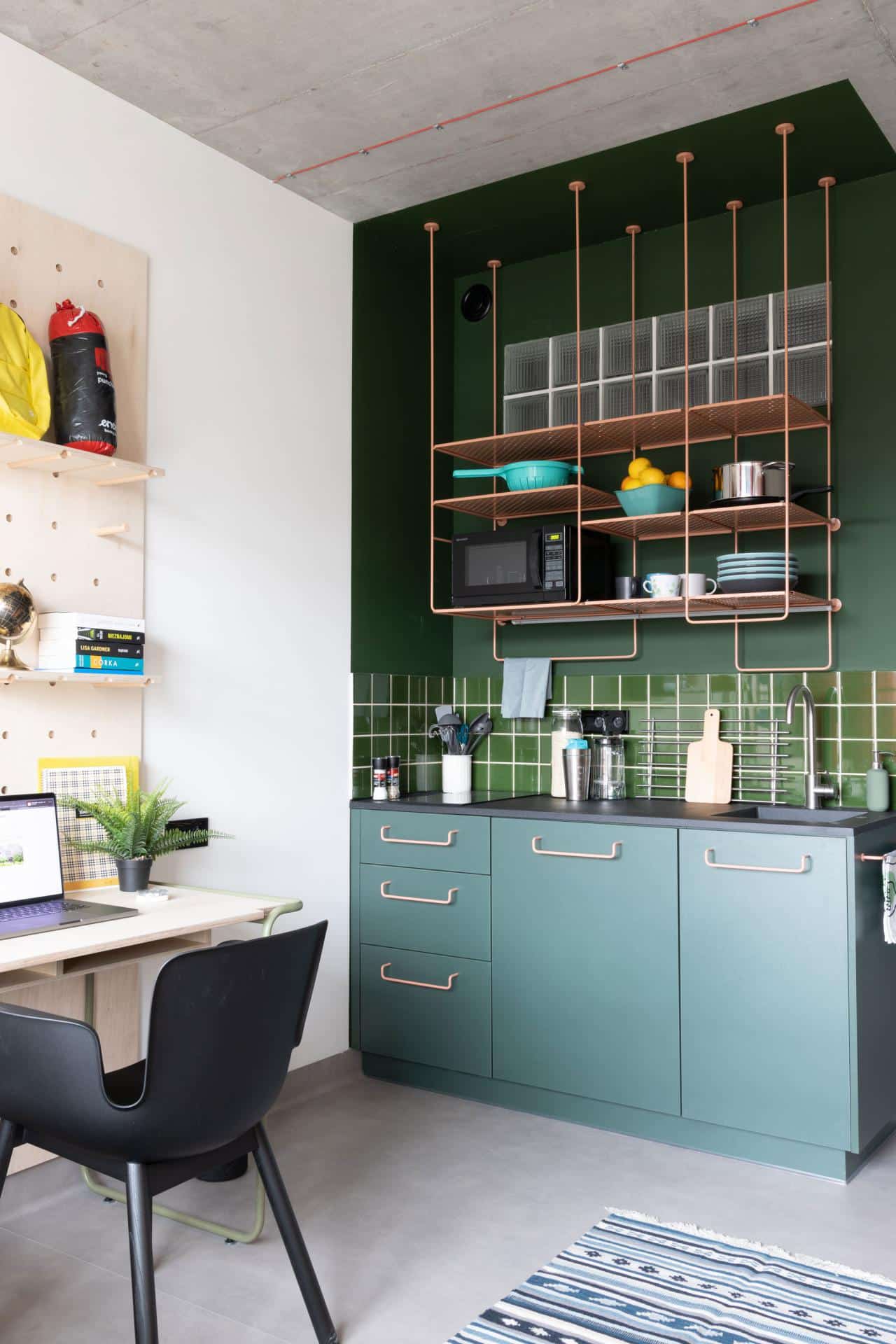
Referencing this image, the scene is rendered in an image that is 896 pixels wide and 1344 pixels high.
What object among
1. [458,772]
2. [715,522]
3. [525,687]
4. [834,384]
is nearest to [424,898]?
[458,772]

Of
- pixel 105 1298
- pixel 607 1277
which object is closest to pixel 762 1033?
pixel 607 1277

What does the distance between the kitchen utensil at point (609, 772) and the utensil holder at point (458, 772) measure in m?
→ 0.43

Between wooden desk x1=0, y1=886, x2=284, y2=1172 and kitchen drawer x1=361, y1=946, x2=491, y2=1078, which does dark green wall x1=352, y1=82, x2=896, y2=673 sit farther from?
wooden desk x1=0, y1=886, x2=284, y2=1172

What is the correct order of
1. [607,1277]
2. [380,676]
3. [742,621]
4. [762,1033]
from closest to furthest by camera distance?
[607,1277], [762,1033], [742,621], [380,676]

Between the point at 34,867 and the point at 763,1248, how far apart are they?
1823 mm

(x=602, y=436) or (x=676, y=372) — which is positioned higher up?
(x=676, y=372)

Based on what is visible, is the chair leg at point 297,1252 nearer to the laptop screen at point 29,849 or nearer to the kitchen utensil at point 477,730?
the laptop screen at point 29,849

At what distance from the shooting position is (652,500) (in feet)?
11.4

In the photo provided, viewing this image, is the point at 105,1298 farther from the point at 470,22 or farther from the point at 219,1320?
the point at 470,22

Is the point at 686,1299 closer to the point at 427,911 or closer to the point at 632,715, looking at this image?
the point at 427,911

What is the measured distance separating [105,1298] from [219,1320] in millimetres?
261

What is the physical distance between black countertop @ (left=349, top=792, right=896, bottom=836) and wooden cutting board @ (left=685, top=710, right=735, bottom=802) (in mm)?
42

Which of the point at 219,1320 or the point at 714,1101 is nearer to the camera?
the point at 219,1320

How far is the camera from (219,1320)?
216cm
